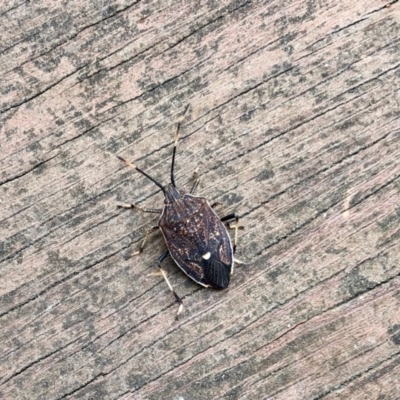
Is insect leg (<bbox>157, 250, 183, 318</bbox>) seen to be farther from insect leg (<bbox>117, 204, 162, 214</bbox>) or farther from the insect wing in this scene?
insect leg (<bbox>117, 204, 162, 214</bbox>)

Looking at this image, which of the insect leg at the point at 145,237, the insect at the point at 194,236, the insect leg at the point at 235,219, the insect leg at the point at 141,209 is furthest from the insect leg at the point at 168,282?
the insect leg at the point at 235,219

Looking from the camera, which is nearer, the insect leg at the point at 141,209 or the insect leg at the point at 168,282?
the insect leg at the point at 168,282

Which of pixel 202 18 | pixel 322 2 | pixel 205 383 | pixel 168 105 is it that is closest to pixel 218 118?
pixel 168 105

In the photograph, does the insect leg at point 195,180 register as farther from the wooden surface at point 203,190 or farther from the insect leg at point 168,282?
the insect leg at point 168,282

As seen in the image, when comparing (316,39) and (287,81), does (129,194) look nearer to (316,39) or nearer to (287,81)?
(287,81)

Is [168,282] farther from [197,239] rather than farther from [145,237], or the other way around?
[197,239]
